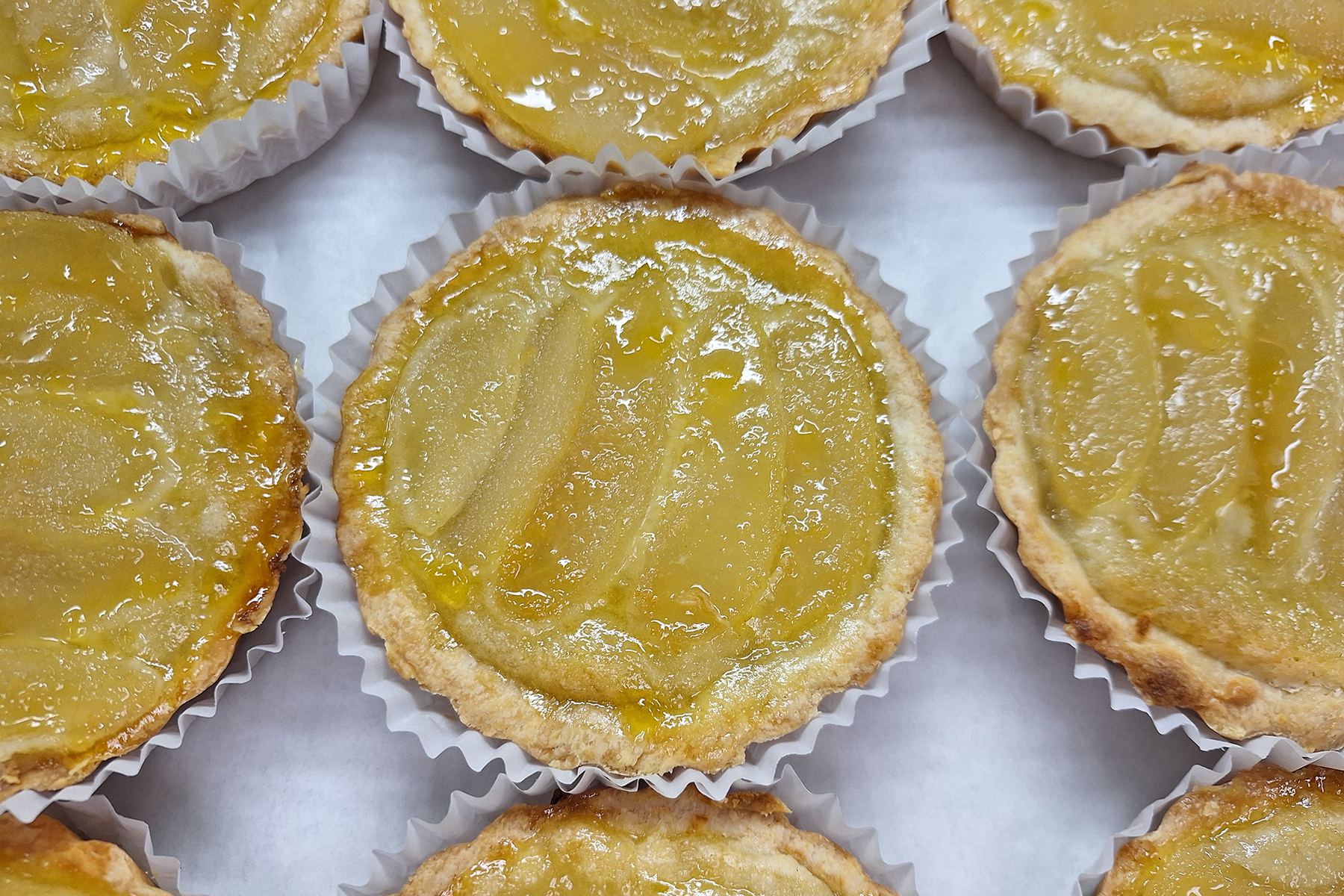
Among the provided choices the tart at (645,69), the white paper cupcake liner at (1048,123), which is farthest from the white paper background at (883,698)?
the tart at (645,69)

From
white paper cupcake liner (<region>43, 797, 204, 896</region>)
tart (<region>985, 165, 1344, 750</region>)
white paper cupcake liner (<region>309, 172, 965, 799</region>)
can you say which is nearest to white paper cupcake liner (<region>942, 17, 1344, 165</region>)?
tart (<region>985, 165, 1344, 750</region>)

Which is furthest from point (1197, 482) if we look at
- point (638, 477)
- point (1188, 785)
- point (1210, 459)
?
point (638, 477)

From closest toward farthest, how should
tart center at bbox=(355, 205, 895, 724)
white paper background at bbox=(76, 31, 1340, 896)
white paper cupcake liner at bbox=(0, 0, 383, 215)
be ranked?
1. tart center at bbox=(355, 205, 895, 724)
2. white paper cupcake liner at bbox=(0, 0, 383, 215)
3. white paper background at bbox=(76, 31, 1340, 896)

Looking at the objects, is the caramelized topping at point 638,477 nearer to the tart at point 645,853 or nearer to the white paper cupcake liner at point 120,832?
the tart at point 645,853

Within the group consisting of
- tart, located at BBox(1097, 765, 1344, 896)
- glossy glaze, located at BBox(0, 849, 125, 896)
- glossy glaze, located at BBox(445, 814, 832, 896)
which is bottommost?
tart, located at BBox(1097, 765, 1344, 896)

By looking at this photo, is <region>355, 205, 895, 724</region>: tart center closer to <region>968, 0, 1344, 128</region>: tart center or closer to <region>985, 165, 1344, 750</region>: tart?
<region>985, 165, 1344, 750</region>: tart

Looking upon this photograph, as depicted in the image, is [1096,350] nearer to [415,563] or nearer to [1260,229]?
[1260,229]

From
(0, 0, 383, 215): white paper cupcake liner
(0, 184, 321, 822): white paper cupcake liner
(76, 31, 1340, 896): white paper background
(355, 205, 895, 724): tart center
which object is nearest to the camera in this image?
(355, 205, 895, 724): tart center

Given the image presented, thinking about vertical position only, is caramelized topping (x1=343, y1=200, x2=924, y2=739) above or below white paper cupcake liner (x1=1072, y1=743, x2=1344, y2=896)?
above
